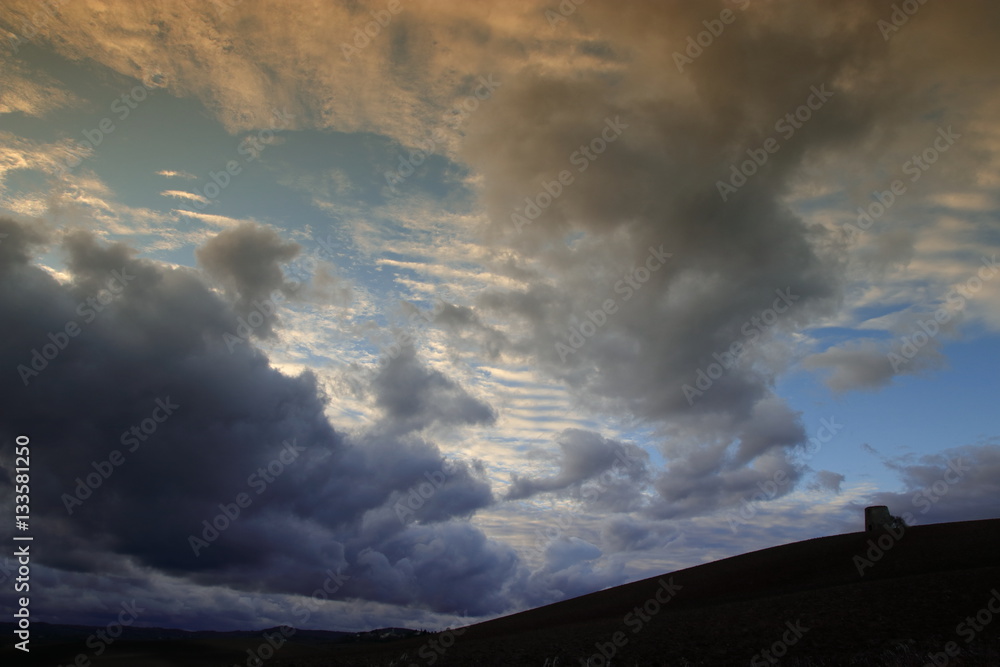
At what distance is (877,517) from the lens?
60.5 m

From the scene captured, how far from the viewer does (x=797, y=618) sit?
26734 millimetres

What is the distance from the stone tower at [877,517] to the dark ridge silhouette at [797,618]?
2.23 metres

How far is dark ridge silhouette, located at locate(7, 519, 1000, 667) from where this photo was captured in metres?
21.9

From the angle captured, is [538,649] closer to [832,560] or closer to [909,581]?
[909,581]

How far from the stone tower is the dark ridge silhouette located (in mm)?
2229

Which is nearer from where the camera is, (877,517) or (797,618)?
(797,618)

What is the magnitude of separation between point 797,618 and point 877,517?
44733mm

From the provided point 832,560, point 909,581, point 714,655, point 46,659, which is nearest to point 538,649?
point 714,655

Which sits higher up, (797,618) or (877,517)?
(877,517)

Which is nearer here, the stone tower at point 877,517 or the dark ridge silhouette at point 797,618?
the dark ridge silhouette at point 797,618

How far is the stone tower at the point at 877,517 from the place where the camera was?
59844 mm

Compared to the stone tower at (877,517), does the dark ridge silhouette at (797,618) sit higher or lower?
lower

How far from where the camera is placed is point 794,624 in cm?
2578

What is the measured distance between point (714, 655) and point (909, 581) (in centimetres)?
1698
